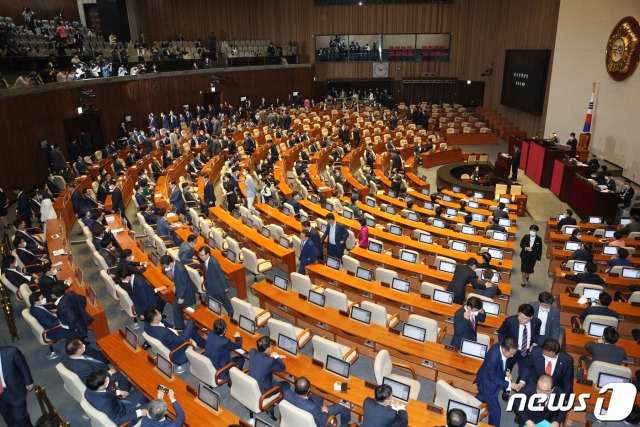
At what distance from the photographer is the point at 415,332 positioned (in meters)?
6.83

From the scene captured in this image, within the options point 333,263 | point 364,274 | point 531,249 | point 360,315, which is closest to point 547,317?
point 360,315

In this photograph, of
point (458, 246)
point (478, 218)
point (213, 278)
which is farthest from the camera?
point (478, 218)

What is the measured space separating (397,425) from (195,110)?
25568 mm

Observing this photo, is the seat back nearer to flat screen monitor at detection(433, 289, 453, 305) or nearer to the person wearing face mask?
flat screen monitor at detection(433, 289, 453, 305)

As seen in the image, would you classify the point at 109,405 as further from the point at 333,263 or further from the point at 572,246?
the point at 572,246

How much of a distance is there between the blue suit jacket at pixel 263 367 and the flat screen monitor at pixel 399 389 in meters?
1.39

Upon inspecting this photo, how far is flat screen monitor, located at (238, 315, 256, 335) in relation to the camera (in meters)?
7.04

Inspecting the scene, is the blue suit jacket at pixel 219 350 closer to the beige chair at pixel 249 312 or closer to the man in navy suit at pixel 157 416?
the beige chair at pixel 249 312

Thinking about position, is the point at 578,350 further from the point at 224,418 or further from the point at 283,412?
the point at 224,418

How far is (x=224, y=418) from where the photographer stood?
550cm

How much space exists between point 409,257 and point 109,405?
6443mm

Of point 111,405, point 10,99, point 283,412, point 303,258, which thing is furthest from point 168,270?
point 10,99

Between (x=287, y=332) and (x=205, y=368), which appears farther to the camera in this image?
(x=287, y=332)

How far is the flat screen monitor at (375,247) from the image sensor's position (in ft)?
33.3
